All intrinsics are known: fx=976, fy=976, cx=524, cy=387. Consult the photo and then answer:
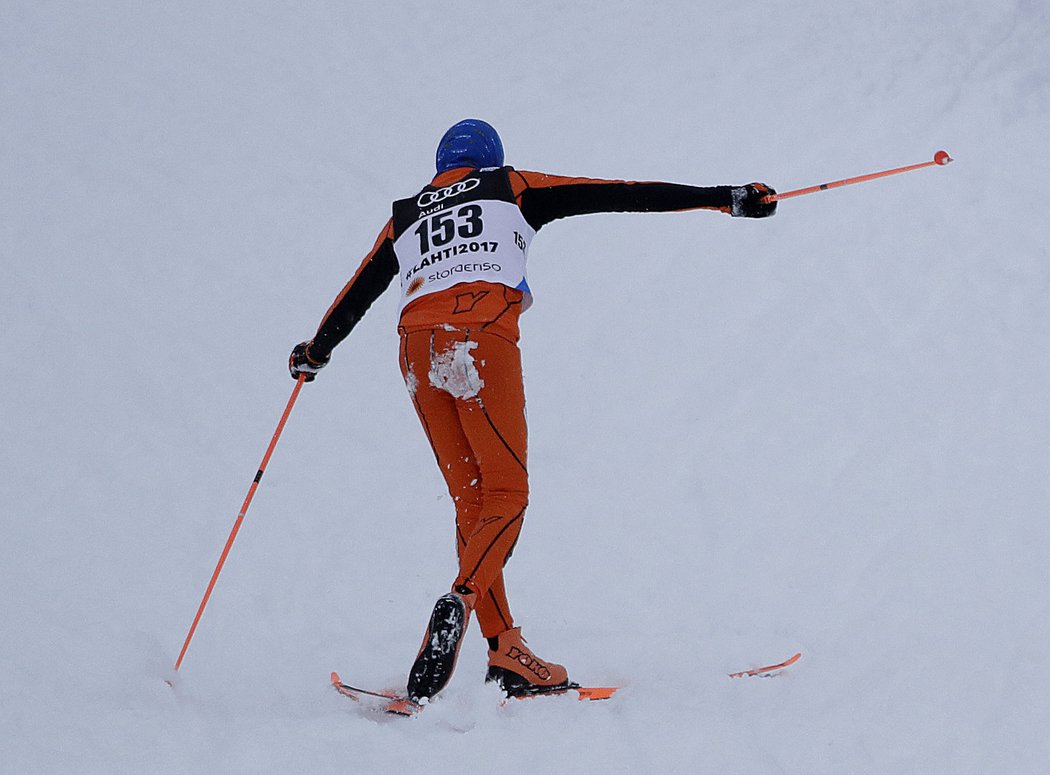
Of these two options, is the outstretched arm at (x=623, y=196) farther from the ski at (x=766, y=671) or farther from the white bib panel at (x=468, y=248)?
the ski at (x=766, y=671)

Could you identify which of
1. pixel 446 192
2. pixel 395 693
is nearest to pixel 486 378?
pixel 446 192

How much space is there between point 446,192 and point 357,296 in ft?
1.30

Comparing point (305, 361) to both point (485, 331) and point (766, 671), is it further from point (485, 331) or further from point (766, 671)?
point (766, 671)

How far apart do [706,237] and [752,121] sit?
811mm

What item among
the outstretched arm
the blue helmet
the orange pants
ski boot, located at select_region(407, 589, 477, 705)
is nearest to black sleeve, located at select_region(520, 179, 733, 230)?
the outstretched arm

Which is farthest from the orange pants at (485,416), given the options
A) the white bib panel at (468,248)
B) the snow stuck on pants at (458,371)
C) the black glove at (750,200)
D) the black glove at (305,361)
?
the black glove at (750,200)

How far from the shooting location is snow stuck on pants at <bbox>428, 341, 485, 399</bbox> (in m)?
2.21

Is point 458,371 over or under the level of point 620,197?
under

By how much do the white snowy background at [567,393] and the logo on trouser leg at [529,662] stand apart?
17cm

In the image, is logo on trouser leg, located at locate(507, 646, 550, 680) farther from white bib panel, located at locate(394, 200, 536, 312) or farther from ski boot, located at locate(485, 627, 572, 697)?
white bib panel, located at locate(394, 200, 536, 312)

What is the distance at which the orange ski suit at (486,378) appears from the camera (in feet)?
7.25

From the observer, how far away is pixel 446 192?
7.86 feet

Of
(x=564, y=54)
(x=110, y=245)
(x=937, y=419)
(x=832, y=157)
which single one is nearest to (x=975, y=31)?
(x=832, y=157)

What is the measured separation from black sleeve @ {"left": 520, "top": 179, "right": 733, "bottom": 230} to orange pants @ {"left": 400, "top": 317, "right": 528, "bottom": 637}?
1.23 ft
